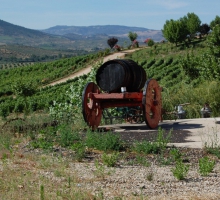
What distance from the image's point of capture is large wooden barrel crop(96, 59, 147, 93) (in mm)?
10867

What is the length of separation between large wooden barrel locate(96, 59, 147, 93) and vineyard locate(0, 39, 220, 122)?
345 centimetres

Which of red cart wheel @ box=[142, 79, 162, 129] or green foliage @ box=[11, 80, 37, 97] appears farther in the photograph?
green foliage @ box=[11, 80, 37, 97]

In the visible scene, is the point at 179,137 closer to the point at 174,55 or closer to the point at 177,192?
the point at 177,192

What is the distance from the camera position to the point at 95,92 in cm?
1165

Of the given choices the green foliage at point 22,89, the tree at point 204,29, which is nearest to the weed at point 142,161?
the green foliage at point 22,89

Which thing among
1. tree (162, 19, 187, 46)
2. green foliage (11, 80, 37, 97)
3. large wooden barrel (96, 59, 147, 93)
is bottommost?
green foliage (11, 80, 37, 97)

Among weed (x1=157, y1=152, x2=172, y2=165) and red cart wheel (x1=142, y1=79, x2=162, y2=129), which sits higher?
red cart wheel (x1=142, y1=79, x2=162, y2=129)

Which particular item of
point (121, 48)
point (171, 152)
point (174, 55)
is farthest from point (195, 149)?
point (121, 48)

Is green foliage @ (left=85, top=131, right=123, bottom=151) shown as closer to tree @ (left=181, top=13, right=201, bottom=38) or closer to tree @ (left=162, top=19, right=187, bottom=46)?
tree @ (left=162, top=19, right=187, bottom=46)

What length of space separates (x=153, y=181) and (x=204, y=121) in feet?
20.0

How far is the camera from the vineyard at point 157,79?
15233 mm

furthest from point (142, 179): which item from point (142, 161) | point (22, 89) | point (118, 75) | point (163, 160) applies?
point (22, 89)

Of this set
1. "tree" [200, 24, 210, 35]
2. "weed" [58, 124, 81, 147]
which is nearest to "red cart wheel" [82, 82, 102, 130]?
"weed" [58, 124, 81, 147]

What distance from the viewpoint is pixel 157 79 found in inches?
1634
